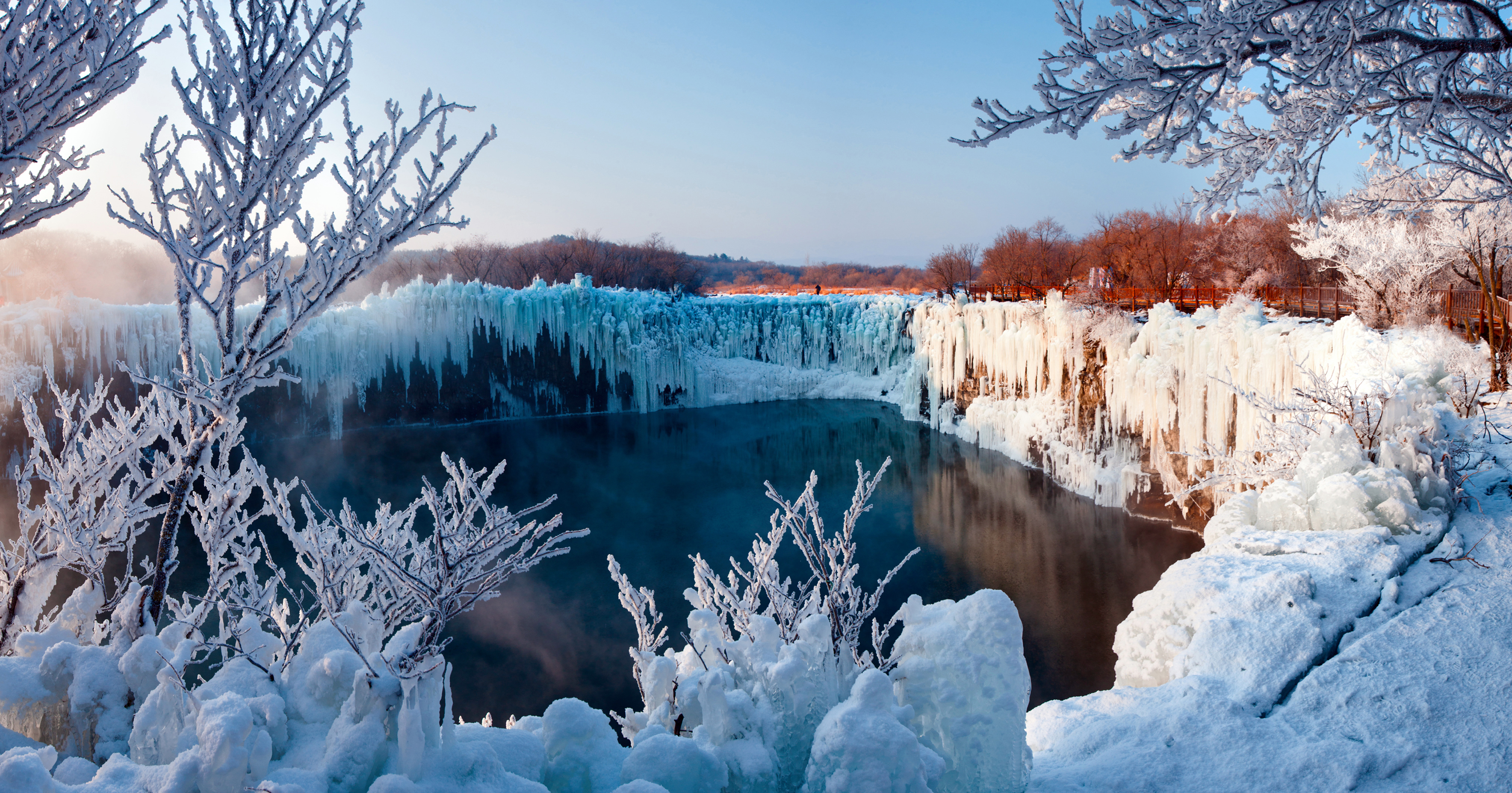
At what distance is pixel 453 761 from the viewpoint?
77.7 inches

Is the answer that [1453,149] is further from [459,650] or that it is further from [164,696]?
[459,650]

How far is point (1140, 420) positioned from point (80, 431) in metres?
14.9

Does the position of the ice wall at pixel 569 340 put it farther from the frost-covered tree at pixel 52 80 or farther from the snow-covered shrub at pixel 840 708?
the snow-covered shrub at pixel 840 708

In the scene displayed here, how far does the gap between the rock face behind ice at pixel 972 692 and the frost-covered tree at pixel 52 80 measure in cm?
347

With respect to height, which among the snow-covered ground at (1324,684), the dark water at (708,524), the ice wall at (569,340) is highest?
the ice wall at (569,340)

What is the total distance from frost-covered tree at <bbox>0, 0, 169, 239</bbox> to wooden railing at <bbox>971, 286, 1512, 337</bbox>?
12.0 meters

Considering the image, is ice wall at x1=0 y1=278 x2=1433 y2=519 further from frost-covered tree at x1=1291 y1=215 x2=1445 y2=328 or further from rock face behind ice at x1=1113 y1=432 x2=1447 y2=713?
rock face behind ice at x1=1113 y1=432 x2=1447 y2=713

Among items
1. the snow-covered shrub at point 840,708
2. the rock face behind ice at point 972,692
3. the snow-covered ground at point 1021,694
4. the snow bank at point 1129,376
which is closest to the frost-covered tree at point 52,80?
the snow-covered ground at point 1021,694

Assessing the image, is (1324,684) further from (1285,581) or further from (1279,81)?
(1279,81)

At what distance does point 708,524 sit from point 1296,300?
1409 cm

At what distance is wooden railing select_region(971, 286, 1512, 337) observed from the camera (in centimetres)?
994

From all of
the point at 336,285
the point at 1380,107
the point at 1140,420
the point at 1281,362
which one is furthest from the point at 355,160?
the point at 1140,420

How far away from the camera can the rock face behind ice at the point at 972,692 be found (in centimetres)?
252

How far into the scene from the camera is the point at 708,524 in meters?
14.0
